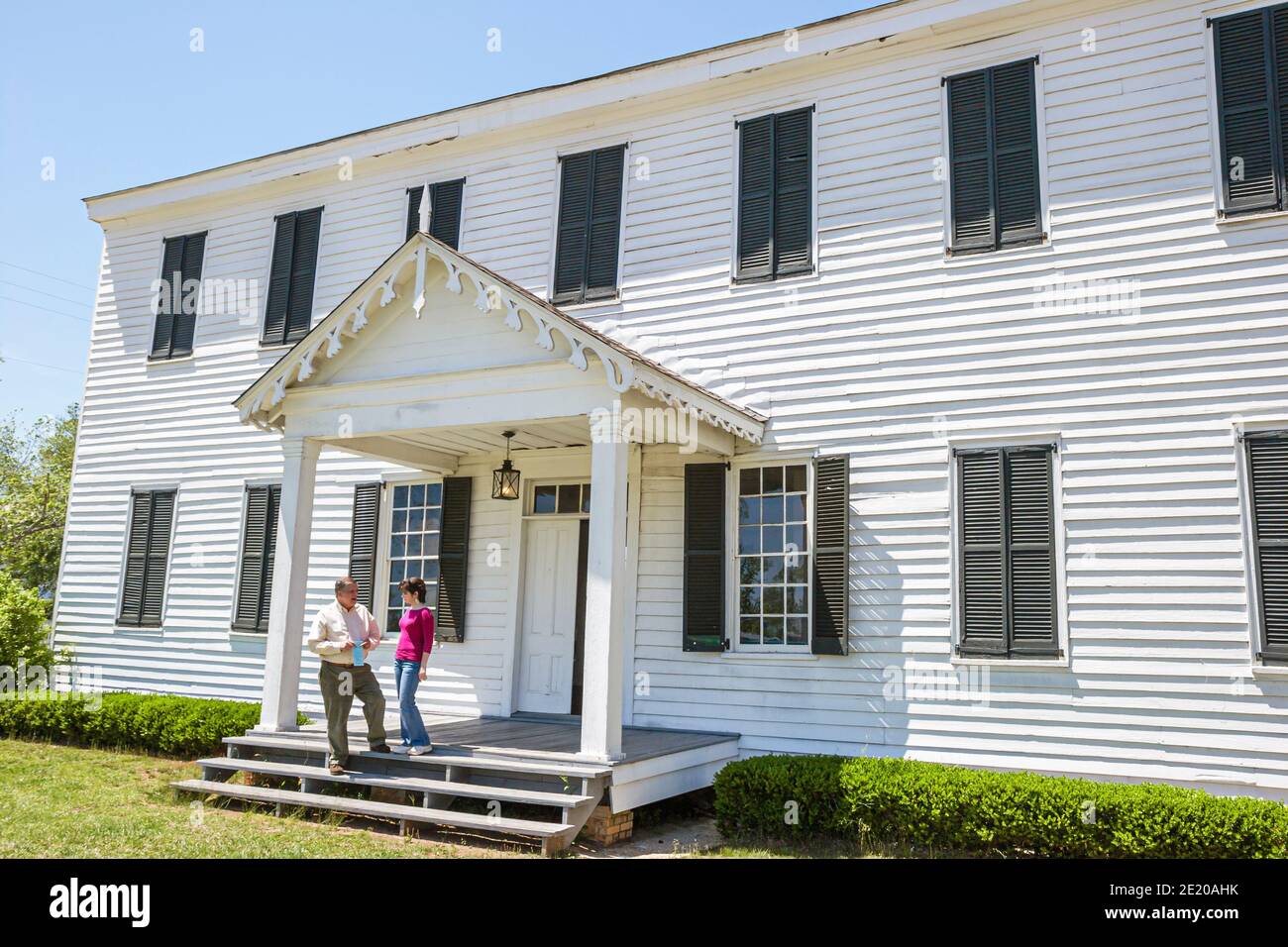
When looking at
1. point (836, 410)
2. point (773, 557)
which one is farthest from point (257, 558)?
point (836, 410)

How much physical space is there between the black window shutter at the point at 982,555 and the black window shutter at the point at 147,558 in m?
10.2

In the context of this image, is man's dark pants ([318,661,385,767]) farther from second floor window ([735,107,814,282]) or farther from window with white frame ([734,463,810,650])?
second floor window ([735,107,814,282])

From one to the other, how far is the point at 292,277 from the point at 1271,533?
11.3 m

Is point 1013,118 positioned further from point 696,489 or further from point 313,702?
point 313,702

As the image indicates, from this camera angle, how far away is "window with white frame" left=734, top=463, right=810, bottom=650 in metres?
9.35

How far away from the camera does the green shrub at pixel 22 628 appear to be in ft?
40.7

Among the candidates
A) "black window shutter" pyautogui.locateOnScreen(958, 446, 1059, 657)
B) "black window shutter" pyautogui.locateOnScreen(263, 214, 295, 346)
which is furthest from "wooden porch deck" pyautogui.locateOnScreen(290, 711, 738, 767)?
"black window shutter" pyautogui.locateOnScreen(263, 214, 295, 346)

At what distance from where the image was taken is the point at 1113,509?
8.20m

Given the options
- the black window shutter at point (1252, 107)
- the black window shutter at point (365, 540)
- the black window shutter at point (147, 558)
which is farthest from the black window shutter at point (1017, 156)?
the black window shutter at point (147, 558)

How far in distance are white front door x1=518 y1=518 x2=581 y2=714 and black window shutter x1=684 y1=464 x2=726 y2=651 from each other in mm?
1550

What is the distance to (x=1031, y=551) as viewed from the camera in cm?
838

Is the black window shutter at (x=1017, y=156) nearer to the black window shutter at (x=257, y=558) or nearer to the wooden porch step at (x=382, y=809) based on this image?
the wooden porch step at (x=382, y=809)
